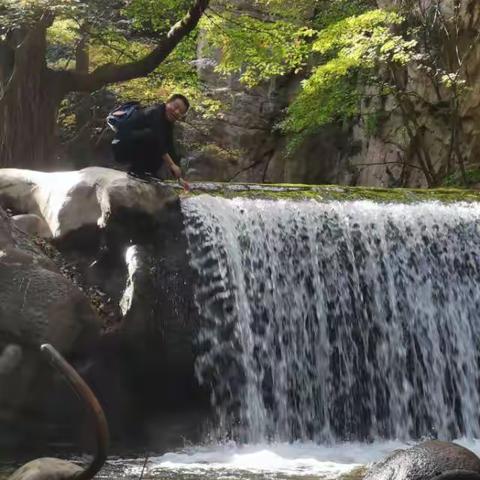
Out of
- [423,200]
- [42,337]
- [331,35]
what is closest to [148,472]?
[42,337]

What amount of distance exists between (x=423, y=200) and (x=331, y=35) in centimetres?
541

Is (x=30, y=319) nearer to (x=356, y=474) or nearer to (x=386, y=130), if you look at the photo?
(x=356, y=474)

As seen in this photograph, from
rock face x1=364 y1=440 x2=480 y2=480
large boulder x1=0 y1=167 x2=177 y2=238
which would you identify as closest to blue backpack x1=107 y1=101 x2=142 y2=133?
large boulder x1=0 y1=167 x2=177 y2=238

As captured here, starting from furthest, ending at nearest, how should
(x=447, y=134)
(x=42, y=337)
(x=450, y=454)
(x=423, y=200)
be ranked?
(x=447, y=134), (x=423, y=200), (x=42, y=337), (x=450, y=454)

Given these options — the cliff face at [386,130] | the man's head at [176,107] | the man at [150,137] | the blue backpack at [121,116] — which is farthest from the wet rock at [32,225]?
the cliff face at [386,130]

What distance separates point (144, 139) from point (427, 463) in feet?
18.0

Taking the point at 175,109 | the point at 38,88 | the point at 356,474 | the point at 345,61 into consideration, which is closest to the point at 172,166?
the point at 175,109

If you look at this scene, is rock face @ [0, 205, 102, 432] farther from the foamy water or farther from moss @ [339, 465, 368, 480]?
moss @ [339, 465, 368, 480]

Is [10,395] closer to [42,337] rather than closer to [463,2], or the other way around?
[42,337]

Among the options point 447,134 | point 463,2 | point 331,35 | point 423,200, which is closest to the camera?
point 423,200

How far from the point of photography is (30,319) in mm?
8133

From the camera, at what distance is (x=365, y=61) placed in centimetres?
1612

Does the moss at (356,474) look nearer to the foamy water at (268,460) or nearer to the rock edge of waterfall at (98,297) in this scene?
the foamy water at (268,460)

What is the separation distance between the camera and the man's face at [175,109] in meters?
9.14
